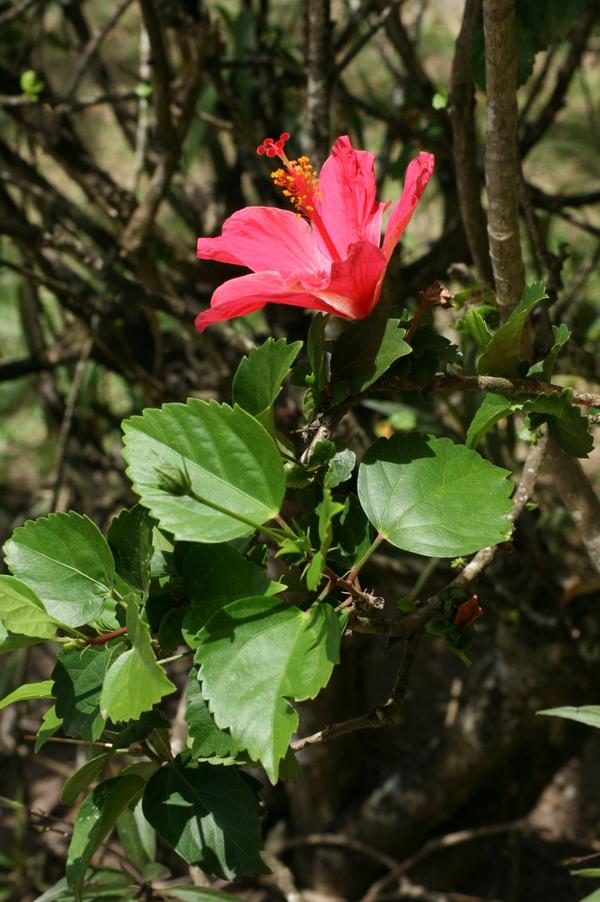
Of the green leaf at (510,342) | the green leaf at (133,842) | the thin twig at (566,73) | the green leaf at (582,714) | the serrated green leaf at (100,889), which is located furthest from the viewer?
the thin twig at (566,73)

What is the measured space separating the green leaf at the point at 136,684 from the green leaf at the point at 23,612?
6 centimetres

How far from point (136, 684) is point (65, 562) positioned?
0.13m

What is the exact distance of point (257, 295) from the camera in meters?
0.66

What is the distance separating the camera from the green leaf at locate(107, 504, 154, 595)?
62 centimetres

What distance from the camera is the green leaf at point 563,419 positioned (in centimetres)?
65

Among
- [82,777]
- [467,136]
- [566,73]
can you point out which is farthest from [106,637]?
[566,73]

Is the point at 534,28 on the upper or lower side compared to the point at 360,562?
upper

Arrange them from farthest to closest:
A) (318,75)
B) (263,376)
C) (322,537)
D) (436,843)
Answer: (436,843), (318,75), (263,376), (322,537)

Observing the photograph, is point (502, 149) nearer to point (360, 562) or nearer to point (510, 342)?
point (510, 342)

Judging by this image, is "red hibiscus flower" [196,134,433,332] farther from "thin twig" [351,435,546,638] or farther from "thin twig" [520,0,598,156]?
"thin twig" [520,0,598,156]

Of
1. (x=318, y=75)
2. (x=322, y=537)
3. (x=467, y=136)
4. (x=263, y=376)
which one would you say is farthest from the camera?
(x=318, y=75)

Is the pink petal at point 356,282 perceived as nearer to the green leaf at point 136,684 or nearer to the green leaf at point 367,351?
the green leaf at point 367,351

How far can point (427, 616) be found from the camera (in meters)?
0.70

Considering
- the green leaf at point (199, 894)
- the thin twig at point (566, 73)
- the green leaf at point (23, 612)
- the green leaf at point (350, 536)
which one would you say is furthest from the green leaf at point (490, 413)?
the thin twig at point (566, 73)
